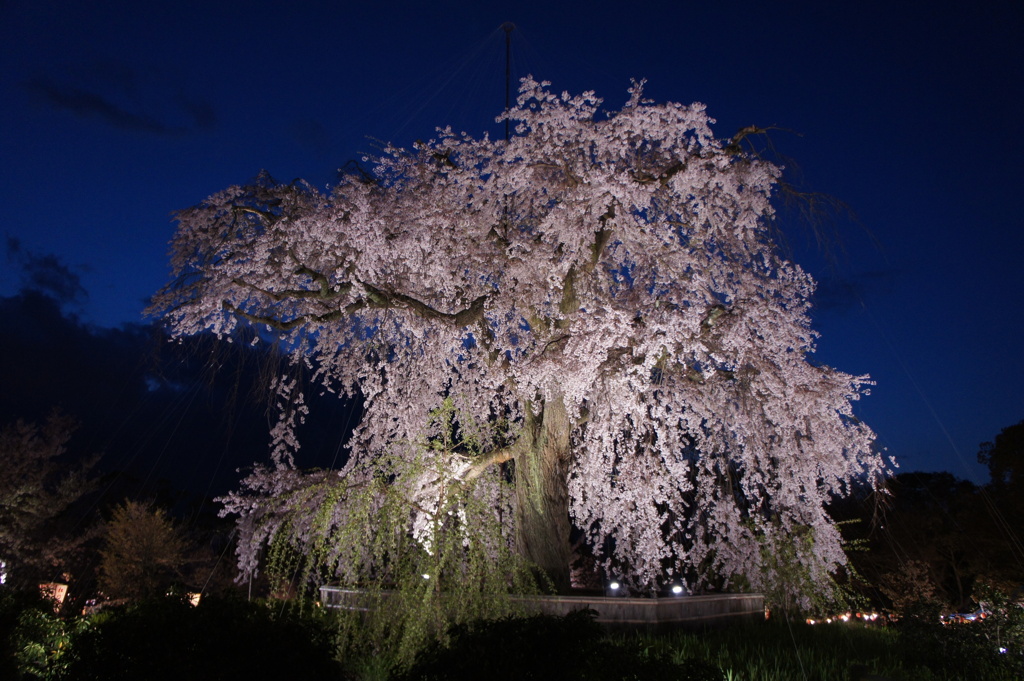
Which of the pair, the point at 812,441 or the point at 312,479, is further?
the point at 312,479

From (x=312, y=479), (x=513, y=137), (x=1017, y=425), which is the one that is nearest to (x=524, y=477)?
(x=312, y=479)

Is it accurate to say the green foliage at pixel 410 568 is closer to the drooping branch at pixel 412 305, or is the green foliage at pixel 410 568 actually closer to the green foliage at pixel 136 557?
the drooping branch at pixel 412 305

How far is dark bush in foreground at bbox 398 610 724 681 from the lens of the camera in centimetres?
335

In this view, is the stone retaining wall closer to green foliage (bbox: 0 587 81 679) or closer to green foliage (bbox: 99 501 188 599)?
green foliage (bbox: 0 587 81 679)

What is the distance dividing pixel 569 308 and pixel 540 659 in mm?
6250

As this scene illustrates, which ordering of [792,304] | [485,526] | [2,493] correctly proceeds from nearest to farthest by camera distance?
[485,526]
[792,304]
[2,493]

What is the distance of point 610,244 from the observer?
1004 centimetres

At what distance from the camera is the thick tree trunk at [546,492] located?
8.89 metres

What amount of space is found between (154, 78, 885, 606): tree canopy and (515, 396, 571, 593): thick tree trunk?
3cm

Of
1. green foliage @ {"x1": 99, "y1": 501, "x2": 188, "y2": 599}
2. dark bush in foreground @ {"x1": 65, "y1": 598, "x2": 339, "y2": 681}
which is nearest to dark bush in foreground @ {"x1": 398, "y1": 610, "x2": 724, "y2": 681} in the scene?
dark bush in foreground @ {"x1": 65, "y1": 598, "x2": 339, "y2": 681}

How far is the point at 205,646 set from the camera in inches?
167

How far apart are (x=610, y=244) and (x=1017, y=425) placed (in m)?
21.3

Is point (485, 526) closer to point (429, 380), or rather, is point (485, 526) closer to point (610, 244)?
point (429, 380)

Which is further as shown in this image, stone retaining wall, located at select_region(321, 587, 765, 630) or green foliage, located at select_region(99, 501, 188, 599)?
green foliage, located at select_region(99, 501, 188, 599)
